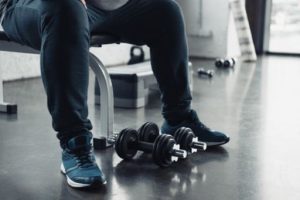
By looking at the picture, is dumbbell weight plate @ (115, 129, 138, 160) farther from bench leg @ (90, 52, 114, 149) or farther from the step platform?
the step platform

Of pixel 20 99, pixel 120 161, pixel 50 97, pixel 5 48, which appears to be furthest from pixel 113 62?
pixel 50 97

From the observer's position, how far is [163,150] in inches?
56.7

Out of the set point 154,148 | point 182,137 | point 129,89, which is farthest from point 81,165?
point 129,89

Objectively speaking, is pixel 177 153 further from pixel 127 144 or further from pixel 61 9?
pixel 61 9

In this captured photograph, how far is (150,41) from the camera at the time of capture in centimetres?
160

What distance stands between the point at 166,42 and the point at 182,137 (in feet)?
1.02

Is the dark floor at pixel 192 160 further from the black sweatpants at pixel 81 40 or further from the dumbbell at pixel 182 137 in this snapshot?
the black sweatpants at pixel 81 40

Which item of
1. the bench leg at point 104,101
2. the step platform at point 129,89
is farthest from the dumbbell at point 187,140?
the step platform at point 129,89

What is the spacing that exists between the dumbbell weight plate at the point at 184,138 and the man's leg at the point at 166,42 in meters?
0.11

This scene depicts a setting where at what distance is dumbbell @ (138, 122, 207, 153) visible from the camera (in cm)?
155

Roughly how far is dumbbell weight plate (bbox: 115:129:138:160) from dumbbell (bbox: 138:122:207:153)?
0.04 meters

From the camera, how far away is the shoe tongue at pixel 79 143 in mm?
1287

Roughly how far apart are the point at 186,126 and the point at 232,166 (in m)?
0.24

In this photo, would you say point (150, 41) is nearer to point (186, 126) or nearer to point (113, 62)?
point (186, 126)
